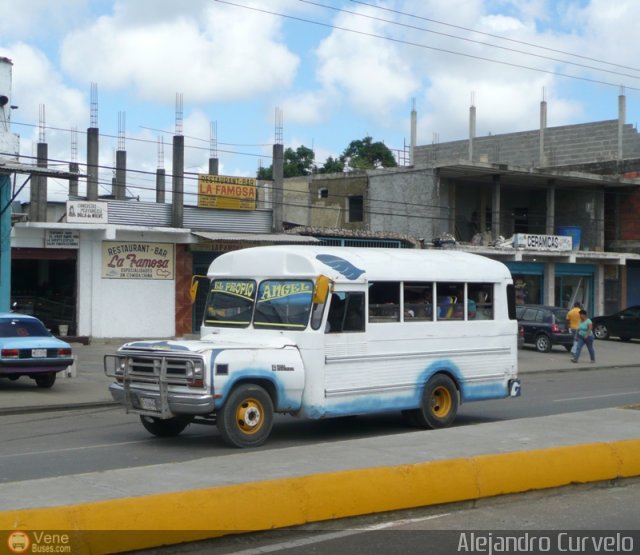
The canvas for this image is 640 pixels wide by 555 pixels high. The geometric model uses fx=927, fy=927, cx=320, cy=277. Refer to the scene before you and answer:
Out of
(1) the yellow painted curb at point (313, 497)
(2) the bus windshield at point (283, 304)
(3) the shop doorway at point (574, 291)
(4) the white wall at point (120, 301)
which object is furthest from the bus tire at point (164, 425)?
(3) the shop doorway at point (574, 291)

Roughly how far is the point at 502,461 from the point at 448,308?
5.30 metres

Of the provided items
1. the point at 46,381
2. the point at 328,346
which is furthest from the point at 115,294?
the point at 328,346

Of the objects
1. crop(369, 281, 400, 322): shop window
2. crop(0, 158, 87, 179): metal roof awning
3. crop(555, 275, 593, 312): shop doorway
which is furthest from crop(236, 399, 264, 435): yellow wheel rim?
crop(555, 275, 593, 312): shop doorway

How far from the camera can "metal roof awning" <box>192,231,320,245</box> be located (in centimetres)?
3052

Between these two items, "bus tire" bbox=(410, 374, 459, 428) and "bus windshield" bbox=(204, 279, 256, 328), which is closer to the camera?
"bus windshield" bbox=(204, 279, 256, 328)

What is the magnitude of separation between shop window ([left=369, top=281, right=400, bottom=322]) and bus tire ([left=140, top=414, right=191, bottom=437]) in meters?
3.01

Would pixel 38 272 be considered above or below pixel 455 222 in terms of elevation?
below

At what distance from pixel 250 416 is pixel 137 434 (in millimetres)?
2402

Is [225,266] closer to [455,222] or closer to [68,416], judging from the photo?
[68,416]

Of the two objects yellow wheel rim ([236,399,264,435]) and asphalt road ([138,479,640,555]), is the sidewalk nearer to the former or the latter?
yellow wheel rim ([236,399,264,435])

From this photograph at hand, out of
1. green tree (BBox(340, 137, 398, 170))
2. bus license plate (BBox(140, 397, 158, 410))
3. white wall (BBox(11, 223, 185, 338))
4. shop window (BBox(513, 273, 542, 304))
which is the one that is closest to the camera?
bus license plate (BBox(140, 397, 158, 410))

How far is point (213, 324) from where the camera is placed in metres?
13.4

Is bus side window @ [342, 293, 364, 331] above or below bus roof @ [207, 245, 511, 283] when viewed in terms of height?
below

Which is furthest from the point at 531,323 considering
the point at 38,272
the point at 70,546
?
the point at 70,546
